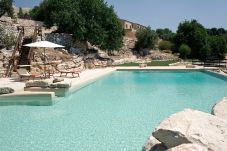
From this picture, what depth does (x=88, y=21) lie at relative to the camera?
30719mm

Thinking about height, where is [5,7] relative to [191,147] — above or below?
above

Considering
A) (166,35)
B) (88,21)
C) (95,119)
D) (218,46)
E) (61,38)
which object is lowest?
(95,119)

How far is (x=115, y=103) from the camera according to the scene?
12.3m

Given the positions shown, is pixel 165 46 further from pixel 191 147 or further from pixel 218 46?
pixel 191 147

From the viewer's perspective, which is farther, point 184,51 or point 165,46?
point 165,46

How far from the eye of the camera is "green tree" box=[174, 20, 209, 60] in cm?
4784

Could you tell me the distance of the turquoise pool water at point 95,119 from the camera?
7.13m

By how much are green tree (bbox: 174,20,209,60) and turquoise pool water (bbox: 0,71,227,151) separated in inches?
1318

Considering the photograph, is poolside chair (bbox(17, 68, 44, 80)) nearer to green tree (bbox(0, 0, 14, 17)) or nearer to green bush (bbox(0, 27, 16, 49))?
green bush (bbox(0, 27, 16, 49))

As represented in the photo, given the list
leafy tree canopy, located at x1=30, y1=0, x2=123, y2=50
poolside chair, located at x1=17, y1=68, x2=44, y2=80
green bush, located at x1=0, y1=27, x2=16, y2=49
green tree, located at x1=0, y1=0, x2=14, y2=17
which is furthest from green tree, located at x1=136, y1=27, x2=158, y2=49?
poolside chair, located at x1=17, y1=68, x2=44, y2=80

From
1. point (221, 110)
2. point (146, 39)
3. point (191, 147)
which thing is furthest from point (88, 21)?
point (191, 147)

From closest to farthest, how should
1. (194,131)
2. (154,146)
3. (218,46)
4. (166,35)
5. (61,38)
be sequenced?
(194,131) < (154,146) < (61,38) < (218,46) < (166,35)

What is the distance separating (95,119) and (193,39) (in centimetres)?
4226

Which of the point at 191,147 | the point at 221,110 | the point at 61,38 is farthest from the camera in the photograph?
the point at 61,38
